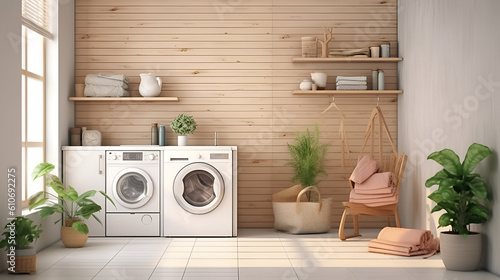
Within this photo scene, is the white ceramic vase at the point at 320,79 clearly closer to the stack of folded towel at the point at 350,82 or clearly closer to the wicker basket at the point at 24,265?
the stack of folded towel at the point at 350,82

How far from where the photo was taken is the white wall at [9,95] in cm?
421

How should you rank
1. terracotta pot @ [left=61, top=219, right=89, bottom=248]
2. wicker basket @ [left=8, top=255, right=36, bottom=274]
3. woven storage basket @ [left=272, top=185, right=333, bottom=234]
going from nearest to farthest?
wicker basket @ [left=8, top=255, right=36, bottom=274], terracotta pot @ [left=61, top=219, right=89, bottom=248], woven storage basket @ [left=272, top=185, right=333, bottom=234]

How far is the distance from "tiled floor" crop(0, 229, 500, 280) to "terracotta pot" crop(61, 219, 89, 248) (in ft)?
0.24

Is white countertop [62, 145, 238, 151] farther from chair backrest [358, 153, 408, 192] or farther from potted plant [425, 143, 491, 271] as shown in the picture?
potted plant [425, 143, 491, 271]

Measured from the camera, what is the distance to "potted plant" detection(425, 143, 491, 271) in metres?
4.08

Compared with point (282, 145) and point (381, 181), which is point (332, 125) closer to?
point (282, 145)

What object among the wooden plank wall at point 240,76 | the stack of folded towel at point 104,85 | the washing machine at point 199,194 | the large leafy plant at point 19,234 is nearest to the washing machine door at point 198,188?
the washing machine at point 199,194

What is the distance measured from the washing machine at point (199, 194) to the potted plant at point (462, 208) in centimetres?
218

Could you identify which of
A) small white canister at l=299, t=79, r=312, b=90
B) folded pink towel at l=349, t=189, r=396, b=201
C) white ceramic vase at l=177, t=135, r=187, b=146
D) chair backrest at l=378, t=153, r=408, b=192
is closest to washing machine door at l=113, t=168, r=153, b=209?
white ceramic vase at l=177, t=135, r=187, b=146

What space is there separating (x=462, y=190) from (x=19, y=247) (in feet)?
10.5

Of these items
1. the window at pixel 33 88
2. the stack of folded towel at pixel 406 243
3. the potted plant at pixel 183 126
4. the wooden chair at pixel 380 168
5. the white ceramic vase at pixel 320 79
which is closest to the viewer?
the stack of folded towel at pixel 406 243

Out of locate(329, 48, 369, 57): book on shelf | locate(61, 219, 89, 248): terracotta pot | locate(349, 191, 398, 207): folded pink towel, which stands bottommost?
locate(61, 219, 89, 248): terracotta pot

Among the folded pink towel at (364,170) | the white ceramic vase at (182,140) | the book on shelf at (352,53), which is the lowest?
the folded pink towel at (364,170)

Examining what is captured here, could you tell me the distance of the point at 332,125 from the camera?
6305 millimetres
